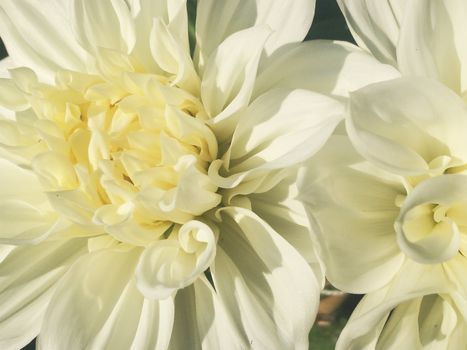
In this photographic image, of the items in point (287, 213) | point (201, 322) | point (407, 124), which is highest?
point (407, 124)

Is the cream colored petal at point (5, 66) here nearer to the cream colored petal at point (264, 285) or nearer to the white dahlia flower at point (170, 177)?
the white dahlia flower at point (170, 177)

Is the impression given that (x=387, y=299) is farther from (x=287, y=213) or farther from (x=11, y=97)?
(x=11, y=97)

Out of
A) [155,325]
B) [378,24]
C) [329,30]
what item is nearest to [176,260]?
[155,325]

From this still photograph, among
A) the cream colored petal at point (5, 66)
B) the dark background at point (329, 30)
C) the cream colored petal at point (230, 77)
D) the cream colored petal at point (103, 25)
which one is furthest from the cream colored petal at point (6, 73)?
the dark background at point (329, 30)

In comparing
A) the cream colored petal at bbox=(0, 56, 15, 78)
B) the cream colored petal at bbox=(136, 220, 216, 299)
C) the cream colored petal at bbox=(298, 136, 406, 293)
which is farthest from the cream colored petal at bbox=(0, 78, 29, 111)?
the cream colored petal at bbox=(298, 136, 406, 293)

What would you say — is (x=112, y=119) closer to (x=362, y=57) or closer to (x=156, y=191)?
(x=156, y=191)

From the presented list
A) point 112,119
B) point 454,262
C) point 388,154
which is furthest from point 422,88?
point 112,119

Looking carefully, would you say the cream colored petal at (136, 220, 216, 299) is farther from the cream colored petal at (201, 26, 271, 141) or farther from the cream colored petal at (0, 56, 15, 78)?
the cream colored petal at (0, 56, 15, 78)
